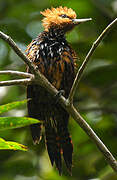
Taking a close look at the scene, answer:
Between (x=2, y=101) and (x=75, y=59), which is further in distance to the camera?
(x=2, y=101)

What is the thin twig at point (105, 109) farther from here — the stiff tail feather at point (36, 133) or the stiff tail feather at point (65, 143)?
the stiff tail feather at point (36, 133)

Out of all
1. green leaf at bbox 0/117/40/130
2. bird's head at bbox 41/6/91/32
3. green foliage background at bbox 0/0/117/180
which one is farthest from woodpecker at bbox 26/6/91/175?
green leaf at bbox 0/117/40/130

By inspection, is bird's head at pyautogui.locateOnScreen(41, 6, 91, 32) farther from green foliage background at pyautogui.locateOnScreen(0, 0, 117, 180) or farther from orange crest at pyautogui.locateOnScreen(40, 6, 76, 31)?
green foliage background at pyautogui.locateOnScreen(0, 0, 117, 180)

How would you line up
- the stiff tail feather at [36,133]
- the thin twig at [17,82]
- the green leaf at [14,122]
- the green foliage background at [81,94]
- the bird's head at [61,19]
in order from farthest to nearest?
the green foliage background at [81,94], the bird's head at [61,19], the stiff tail feather at [36,133], the thin twig at [17,82], the green leaf at [14,122]

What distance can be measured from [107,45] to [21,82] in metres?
2.11

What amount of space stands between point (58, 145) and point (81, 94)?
116 centimetres

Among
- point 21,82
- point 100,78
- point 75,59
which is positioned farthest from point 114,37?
point 21,82

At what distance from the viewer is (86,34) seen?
201 inches

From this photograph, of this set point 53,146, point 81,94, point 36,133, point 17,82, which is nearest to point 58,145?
point 53,146

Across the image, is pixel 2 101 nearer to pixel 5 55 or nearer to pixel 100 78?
pixel 5 55

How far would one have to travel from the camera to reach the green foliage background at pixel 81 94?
421 cm

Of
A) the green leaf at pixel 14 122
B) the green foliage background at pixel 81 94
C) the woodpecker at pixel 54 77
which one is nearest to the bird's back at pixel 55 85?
the woodpecker at pixel 54 77

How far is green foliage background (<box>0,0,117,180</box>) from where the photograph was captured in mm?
4207

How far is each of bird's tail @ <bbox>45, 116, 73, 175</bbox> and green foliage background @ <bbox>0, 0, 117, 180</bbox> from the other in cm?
48
